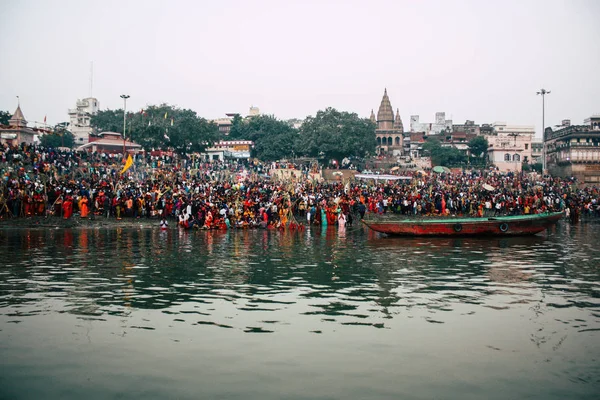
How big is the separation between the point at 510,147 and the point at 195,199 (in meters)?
86.7

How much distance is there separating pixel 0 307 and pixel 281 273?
5900 mm

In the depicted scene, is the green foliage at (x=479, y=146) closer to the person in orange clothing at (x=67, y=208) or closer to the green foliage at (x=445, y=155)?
the green foliage at (x=445, y=155)

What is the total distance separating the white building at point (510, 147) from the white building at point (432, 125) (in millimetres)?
12132

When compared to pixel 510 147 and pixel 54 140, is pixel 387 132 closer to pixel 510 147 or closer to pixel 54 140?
pixel 510 147

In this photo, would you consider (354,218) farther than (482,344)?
Yes

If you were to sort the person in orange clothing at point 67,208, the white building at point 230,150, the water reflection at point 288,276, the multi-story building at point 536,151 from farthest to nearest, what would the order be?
the multi-story building at point 536,151, the white building at point 230,150, the person in orange clothing at point 67,208, the water reflection at point 288,276

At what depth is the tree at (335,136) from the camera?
265 feet

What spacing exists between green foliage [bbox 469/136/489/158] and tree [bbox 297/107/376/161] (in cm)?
3223

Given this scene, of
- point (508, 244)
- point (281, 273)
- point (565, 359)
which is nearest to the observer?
point (565, 359)

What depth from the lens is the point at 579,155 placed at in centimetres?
7812

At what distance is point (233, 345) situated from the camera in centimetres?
775

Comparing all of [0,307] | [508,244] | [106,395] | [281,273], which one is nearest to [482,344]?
[106,395]

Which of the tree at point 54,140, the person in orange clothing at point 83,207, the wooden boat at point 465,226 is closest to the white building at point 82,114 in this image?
the tree at point 54,140

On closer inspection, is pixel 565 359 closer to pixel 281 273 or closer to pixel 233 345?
pixel 233 345
